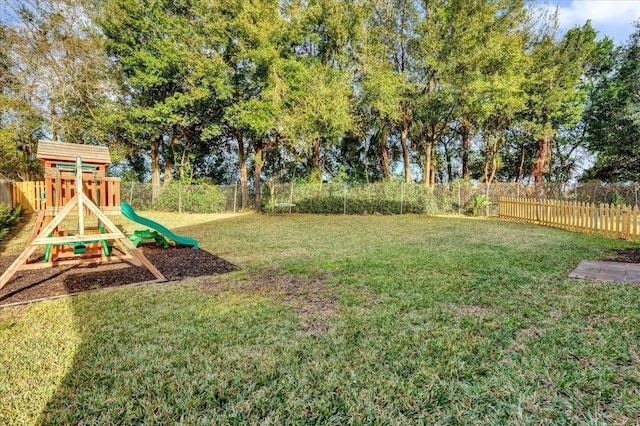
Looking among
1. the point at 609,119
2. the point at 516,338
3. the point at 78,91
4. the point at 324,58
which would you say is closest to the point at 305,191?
the point at 324,58

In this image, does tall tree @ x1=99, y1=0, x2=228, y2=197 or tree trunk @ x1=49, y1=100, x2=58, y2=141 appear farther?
tall tree @ x1=99, y1=0, x2=228, y2=197

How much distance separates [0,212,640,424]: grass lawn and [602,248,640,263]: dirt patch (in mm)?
2226

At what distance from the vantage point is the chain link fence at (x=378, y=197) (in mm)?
16219

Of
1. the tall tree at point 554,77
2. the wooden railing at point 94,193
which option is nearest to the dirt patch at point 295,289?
the wooden railing at point 94,193

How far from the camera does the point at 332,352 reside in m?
2.36

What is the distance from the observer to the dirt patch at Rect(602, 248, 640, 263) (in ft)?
17.4

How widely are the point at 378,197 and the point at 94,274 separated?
541 inches

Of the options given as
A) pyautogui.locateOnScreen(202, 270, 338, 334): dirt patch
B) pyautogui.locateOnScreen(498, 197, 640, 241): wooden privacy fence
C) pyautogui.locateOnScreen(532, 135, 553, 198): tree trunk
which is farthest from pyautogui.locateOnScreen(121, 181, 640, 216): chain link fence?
pyautogui.locateOnScreen(202, 270, 338, 334): dirt patch

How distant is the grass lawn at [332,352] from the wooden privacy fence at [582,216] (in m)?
5.51

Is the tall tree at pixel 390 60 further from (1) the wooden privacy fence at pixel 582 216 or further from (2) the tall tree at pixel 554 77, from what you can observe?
(1) the wooden privacy fence at pixel 582 216

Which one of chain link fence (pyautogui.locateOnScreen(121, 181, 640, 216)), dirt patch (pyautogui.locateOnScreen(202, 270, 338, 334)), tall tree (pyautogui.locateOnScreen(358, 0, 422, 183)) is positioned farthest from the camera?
chain link fence (pyautogui.locateOnScreen(121, 181, 640, 216))

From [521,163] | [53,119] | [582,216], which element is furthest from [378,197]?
[53,119]

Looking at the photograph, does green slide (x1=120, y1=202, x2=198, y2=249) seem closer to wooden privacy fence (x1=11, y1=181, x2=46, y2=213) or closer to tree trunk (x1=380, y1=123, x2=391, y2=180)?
wooden privacy fence (x1=11, y1=181, x2=46, y2=213)

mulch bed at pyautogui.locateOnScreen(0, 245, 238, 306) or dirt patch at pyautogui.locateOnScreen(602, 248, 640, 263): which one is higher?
dirt patch at pyautogui.locateOnScreen(602, 248, 640, 263)
